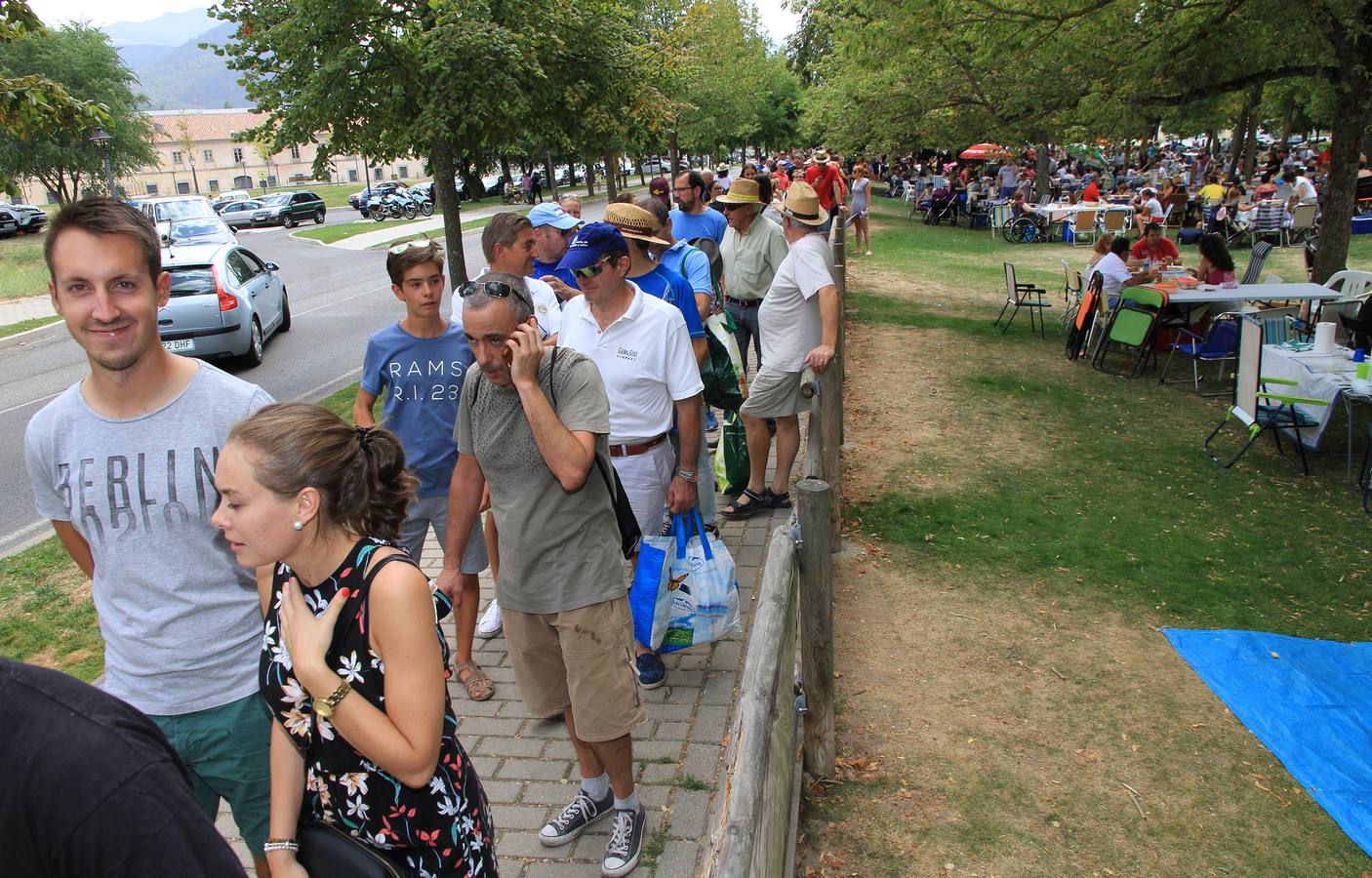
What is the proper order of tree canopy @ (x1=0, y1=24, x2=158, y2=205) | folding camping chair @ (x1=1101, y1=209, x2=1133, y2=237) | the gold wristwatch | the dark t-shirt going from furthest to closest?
tree canopy @ (x1=0, y1=24, x2=158, y2=205) < folding camping chair @ (x1=1101, y1=209, x2=1133, y2=237) < the gold wristwatch < the dark t-shirt

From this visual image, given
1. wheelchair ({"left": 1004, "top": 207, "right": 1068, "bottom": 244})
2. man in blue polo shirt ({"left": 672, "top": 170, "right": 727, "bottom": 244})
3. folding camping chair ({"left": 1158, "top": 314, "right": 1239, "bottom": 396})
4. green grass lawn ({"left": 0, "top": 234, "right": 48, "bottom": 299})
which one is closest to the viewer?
man in blue polo shirt ({"left": 672, "top": 170, "right": 727, "bottom": 244})

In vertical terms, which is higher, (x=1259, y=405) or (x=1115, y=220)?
(x=1115, y=220)

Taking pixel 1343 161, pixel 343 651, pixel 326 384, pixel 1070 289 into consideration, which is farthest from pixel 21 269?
pixel 343 651

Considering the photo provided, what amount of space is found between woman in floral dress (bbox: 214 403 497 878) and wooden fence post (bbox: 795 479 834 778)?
5.73ft

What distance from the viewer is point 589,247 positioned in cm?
378

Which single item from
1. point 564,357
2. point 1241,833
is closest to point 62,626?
point 564,357

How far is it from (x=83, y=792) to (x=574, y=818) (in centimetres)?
248

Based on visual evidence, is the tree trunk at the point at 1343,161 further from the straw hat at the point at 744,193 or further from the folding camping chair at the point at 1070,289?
the straw hat at the point at 744,193

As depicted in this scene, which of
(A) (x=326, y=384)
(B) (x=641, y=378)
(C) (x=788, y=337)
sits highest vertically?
(B) (x=641, y=378)

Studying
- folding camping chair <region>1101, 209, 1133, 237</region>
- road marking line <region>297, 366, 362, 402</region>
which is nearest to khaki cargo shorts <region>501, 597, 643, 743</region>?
road marking line <region>297, 366, 362, 402</region>

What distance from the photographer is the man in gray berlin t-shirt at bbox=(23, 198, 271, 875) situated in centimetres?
231

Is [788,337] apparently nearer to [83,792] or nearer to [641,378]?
[641,378]

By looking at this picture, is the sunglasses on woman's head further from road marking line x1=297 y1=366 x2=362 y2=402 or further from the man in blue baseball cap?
road marking line x1=297 y1=366 x2=362 y2=402

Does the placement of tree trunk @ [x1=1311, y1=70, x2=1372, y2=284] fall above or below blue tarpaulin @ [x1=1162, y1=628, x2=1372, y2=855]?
above
